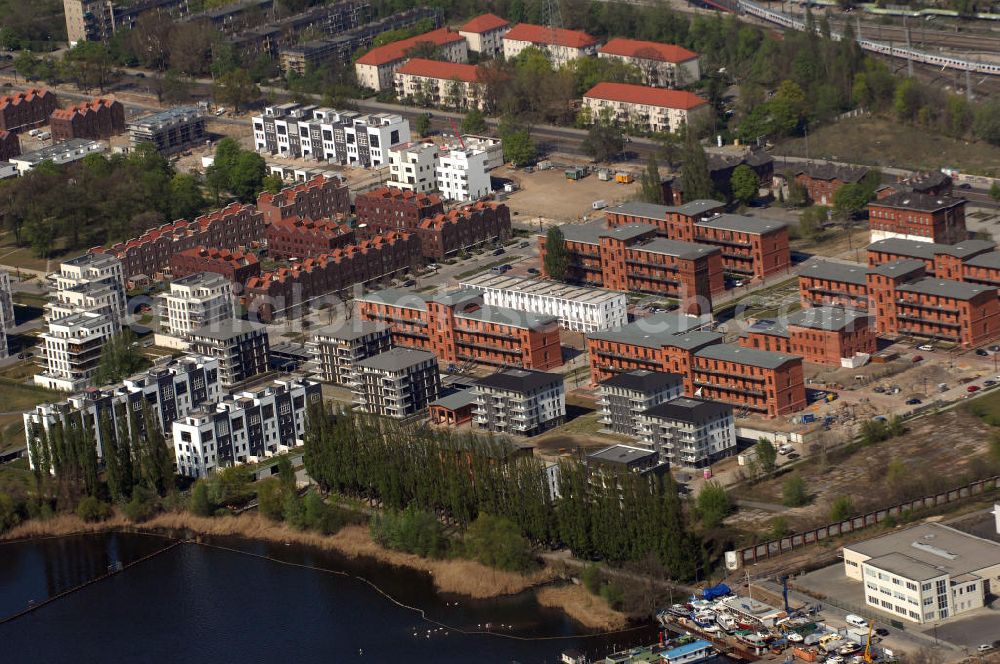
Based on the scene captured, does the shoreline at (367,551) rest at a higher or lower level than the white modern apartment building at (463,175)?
lower

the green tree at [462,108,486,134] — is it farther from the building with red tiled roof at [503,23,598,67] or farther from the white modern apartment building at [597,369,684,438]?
the white modern apartment building at [597,369,684,438]

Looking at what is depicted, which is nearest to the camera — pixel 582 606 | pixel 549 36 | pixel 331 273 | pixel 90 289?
pixel 582 606

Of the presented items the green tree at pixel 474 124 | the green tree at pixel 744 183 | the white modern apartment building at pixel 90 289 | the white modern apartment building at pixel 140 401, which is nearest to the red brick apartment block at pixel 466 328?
the white modern apartment building at pixel 140 401

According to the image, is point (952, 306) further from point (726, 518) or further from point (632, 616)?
point (632, 616)

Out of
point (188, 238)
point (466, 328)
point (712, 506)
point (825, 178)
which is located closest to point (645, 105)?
point (825, 178)

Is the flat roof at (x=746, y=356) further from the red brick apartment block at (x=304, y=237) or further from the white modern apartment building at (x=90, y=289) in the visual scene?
the white modern apartment building at (x=90, y=289)

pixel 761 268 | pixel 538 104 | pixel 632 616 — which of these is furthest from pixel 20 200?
pixel 632 616

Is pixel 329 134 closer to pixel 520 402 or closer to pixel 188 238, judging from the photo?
pixel 188 238
